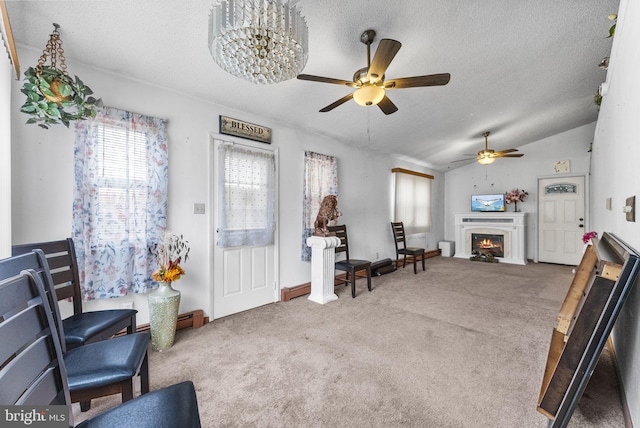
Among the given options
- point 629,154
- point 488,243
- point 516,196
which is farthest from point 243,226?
point 516,196

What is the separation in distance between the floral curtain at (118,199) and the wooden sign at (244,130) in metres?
0.66

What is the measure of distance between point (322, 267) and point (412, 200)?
3.62m

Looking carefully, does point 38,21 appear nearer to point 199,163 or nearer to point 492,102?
point 199,163

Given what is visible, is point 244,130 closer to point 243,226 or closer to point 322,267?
point 243,226

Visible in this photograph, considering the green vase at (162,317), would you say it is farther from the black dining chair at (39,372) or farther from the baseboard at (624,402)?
the baseboard at (624,402)

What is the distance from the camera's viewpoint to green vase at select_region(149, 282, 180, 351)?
228 centimetres

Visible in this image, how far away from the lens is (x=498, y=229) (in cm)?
660

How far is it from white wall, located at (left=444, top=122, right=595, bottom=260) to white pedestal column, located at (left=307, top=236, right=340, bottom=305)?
17.7 feet

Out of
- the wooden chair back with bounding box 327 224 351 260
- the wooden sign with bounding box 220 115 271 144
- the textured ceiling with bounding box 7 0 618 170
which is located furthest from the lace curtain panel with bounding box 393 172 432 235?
the wooden sign with bounding box 220 115 271 144

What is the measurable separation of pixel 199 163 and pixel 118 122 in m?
0.76

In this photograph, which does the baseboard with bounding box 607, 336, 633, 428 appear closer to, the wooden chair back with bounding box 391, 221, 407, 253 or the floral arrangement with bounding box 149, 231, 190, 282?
the floral arrangement with bounding box 149, 231, 190, 282

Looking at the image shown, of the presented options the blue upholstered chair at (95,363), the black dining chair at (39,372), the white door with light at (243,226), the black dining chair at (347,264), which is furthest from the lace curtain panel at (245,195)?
the black dining chair at (39,372)

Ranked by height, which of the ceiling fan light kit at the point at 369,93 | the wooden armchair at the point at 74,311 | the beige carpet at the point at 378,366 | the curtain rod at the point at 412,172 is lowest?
the beige carpet at the point at 378,366

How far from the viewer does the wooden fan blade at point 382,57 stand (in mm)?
1765
